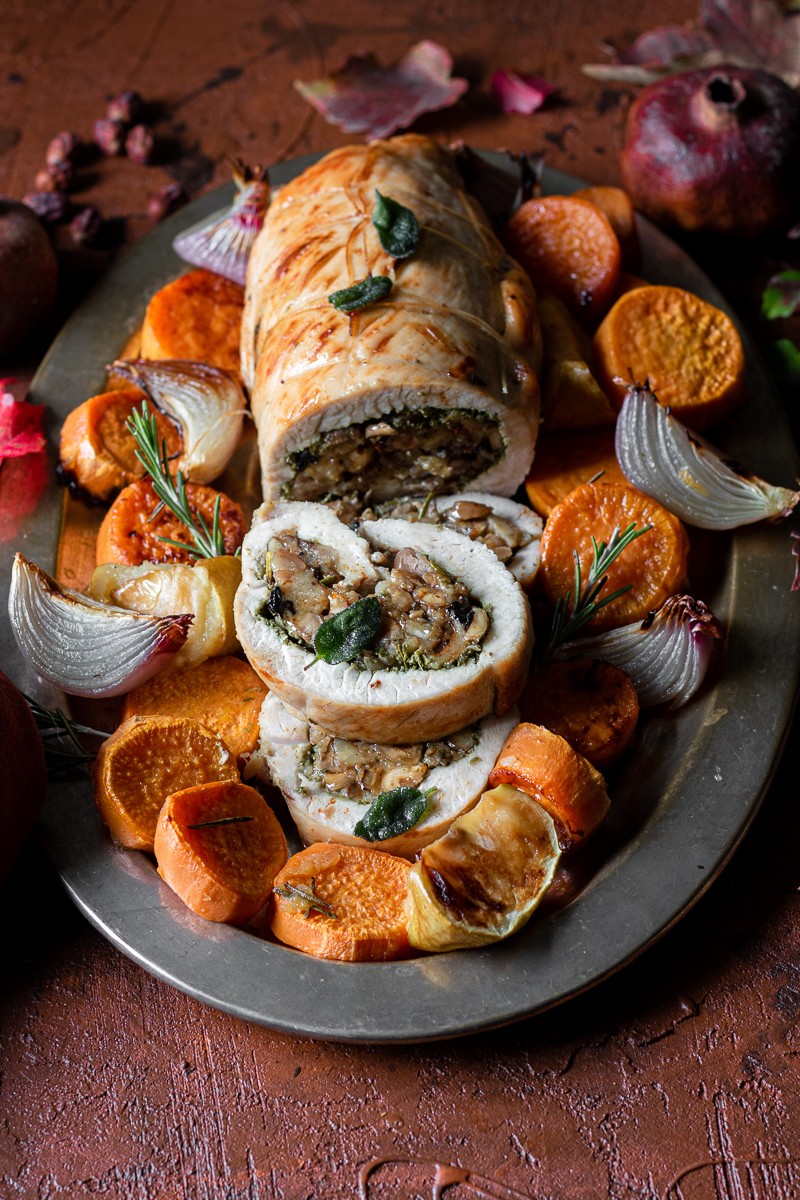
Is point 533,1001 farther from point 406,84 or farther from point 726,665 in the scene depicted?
point 406,84

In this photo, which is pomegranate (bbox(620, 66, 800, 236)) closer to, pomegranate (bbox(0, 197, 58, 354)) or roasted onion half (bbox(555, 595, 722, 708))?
roasted onion half (bbox(555, 595, 722, 708))

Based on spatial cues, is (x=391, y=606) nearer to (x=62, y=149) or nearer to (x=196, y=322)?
(x=196, y=322)

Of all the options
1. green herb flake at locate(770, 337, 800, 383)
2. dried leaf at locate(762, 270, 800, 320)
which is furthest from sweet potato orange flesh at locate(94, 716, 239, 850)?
dried leaf at locate(762, 270, 800, 320)

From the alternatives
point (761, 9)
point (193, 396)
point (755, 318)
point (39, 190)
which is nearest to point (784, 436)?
point (755, 318)

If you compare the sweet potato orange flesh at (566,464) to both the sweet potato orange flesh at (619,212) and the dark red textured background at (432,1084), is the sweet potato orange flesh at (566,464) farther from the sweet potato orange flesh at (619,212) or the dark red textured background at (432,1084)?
the dark red textured background at (432,1084)

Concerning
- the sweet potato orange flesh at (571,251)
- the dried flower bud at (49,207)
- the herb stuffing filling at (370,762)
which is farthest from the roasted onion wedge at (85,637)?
the dried flower bud at (49,207)

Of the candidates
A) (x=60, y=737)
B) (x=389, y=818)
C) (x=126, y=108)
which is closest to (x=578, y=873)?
(x=389, y=818)
